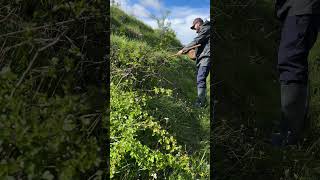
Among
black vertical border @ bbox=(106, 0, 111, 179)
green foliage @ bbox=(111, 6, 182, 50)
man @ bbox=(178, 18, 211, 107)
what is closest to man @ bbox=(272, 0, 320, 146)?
man @ bbox=(178, 18, 211, 107)

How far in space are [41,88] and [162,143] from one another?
86cm

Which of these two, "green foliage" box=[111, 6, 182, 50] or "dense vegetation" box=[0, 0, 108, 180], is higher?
"green foliage" box=[111, 6, 182, 50]

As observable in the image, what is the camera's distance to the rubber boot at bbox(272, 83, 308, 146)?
3.32m

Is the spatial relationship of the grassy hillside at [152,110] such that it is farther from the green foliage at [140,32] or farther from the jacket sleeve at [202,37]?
the jacket sleeve at [202,37]

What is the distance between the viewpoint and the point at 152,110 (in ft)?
12.1

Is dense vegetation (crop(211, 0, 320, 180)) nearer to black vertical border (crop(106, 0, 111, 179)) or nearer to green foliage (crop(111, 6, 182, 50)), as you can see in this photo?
green foliage (crop(111, 6, 182, 50))

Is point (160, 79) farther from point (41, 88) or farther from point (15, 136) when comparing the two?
point (15, 136)

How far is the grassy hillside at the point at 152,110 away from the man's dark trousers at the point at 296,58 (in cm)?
59

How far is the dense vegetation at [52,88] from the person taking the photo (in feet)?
10.4

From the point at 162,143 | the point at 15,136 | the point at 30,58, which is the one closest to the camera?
the point at 15,136

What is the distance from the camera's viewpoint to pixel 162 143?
3.64 m

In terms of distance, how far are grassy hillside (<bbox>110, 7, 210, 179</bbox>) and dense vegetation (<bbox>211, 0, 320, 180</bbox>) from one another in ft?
0.53

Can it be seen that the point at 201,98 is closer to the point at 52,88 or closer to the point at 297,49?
the point at 297,49

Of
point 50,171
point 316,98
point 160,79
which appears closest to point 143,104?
point 160,79
